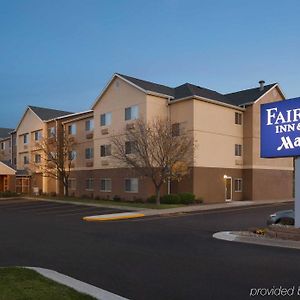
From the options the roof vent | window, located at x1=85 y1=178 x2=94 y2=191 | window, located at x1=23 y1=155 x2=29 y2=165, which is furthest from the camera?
window, located at x1=23 y1=155 x2=29 y2=165

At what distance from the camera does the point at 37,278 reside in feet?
24.8

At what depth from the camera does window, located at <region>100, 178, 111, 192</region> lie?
3906 cm

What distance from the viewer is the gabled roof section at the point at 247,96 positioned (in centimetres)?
3825

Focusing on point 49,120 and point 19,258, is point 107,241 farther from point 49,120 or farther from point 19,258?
point 49,120

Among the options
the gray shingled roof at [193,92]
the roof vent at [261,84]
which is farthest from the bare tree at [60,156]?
the roof vent at [261,84]

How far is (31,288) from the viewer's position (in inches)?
267

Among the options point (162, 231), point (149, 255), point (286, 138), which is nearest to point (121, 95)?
point (162, 231)

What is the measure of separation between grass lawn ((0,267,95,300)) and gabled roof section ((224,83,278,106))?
107ft

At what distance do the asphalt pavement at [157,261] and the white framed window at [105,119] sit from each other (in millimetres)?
23448

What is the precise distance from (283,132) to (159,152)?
17210mm

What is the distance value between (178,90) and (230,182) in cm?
965

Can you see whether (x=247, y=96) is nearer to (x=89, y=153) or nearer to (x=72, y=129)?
(x=89, y=153)

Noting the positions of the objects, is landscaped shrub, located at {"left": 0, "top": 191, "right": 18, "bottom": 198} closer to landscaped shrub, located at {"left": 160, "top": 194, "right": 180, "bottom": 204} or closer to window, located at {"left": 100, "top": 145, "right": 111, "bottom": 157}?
window, located at {"left": 100, "top": 145, "right": 111, "bottom": 157}

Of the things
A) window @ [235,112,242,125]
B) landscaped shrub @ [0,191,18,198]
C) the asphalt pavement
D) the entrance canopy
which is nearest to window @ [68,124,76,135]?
the entrance canopy
